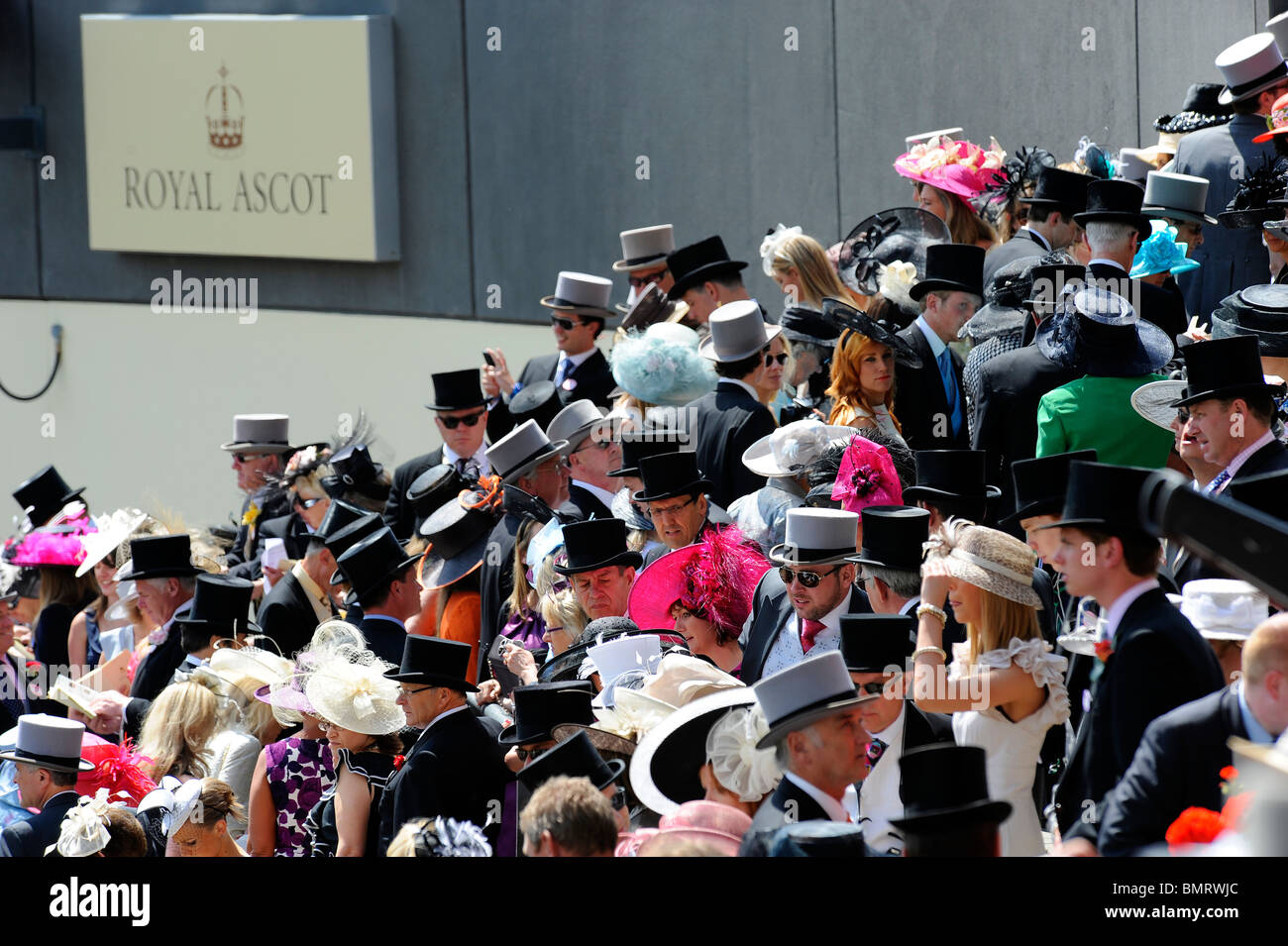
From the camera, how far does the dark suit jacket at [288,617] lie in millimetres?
6953

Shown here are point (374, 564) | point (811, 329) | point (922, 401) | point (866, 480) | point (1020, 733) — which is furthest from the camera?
point (811, 329)

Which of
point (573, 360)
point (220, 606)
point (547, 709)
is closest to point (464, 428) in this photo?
point (573, 360)

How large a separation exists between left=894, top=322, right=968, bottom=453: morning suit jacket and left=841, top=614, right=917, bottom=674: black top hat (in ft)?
8.02

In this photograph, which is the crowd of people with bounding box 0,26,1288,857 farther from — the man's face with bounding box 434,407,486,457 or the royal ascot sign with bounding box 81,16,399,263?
the royal ascot sign with bounding box 81,16,399,263

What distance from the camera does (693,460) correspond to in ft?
18.0

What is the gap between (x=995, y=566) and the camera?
13.2 ft

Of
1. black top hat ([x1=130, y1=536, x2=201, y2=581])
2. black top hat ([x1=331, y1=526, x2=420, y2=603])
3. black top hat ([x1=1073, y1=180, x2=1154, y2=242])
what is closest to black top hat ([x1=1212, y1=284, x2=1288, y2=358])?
black top hat ([x1=1073, y1=180, x2=1154, y2=242])

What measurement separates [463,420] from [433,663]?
3132 millimetres

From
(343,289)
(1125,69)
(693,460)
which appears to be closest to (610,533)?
(693,460)

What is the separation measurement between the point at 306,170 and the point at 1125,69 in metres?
6.81

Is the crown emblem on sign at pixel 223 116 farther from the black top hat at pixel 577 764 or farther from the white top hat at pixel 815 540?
the black top hat at pixel 577 764

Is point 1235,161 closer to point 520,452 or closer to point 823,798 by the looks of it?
point 520,452

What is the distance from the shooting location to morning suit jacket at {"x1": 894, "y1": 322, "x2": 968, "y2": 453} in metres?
6.50

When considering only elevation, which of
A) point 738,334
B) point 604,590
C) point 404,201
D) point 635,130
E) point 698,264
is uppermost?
point 635,130
